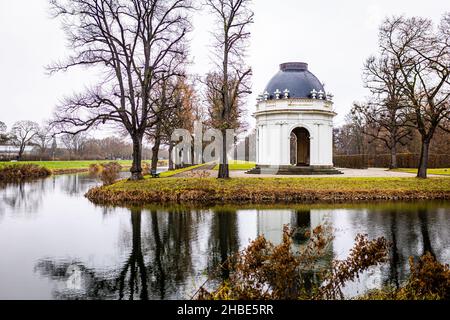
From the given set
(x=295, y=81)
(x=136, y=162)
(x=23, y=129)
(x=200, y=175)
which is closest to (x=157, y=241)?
(x=136, y=162)

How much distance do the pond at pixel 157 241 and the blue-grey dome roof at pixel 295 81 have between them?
46.4ft

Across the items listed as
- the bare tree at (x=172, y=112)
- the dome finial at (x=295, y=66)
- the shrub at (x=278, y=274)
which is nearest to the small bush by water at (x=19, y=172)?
the bare tree at (x=172, y=112)

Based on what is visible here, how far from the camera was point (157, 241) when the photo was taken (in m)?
10.6

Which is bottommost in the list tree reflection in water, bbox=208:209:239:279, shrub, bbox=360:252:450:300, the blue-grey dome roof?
tree reflection in water, bbox=208:209:239:279

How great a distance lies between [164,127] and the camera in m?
27.6

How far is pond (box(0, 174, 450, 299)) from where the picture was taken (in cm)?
710

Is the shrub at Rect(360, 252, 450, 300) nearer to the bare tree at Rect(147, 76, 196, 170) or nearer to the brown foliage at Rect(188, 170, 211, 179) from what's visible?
the bare tree at Rect(147, 76, 196, 170)

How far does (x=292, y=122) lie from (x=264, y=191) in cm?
1064

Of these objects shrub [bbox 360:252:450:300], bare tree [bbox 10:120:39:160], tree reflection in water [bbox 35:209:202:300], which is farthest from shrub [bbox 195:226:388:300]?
bare tree [bbox 10:120:39:160]

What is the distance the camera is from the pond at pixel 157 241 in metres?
7.10

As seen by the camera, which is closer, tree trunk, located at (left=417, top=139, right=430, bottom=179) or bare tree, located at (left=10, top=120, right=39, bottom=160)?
tree trunk, located at (left=417, top=139, right=430, bottom=179)

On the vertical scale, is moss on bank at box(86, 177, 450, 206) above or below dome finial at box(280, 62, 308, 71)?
below
